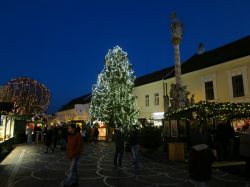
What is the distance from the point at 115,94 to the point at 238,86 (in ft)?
50.1

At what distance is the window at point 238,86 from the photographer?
24.7 m

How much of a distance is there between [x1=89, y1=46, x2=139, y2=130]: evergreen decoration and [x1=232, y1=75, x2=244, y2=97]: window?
43.0 ft

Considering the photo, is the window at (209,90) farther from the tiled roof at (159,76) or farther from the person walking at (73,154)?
the person walking at (73,154)

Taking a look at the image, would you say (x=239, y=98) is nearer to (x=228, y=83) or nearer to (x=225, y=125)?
(x=228, y=83)

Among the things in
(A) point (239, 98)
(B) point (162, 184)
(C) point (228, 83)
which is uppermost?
(C) point (228, 83)

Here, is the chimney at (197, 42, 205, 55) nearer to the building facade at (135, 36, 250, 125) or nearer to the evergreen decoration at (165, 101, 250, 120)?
the building facade at (135, 36, 250, 125)

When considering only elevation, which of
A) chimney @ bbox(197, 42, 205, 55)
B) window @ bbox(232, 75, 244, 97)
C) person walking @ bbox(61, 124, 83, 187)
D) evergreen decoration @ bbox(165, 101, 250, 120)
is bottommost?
person walking @ bbox(61, 124, 83, 187)

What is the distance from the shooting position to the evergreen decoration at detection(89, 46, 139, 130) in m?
34.5

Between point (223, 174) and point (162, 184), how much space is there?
10.1 ft

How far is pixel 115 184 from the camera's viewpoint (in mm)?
8984

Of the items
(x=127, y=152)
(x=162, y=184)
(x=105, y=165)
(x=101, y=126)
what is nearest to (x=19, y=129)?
(x=101, y=126)

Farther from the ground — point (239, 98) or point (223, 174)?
point (239, 98)

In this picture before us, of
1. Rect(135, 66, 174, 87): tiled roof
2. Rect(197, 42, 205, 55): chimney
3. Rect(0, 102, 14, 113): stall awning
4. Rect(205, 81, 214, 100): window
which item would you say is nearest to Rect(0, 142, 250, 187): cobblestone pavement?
Rect(0, 102, 14, 113): stall awning

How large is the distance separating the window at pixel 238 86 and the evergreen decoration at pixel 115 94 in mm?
13102
